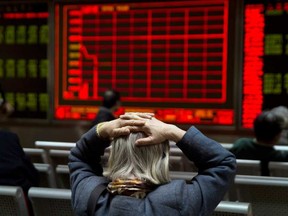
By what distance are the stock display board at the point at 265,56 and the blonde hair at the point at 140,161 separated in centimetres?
360

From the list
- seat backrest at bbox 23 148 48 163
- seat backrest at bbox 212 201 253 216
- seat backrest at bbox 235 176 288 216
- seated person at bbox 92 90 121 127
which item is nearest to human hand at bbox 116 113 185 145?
seat backrest at bbox 212 201 253 216

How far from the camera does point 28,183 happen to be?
2.25 m

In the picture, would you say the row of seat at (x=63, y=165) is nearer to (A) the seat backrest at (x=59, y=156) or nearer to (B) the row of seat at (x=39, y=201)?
(A) the seat backrest at (x=59, y=156)

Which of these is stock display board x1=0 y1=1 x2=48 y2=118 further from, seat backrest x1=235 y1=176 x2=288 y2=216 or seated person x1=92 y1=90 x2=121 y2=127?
seat backrest x1=235 y1=176 x2=288 y2=216

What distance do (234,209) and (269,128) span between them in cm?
133

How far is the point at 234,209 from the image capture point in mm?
1455

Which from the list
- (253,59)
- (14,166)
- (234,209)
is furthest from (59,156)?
(253,59)

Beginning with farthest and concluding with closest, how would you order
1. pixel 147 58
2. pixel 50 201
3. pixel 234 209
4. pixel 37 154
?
pixel 147 58, pixel 37 154, pixel 50 201, pixel 234 209

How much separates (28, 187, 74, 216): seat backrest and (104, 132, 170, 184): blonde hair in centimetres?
60

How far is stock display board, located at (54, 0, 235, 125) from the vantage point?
15.4 feet

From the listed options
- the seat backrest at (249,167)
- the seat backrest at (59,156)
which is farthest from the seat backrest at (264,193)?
the seat backrest at (59,156)

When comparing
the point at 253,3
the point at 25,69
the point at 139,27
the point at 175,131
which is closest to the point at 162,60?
the point at 139,27

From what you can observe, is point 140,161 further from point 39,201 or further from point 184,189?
point 39,201

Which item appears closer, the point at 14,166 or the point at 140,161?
Answer: the point at 140,161
